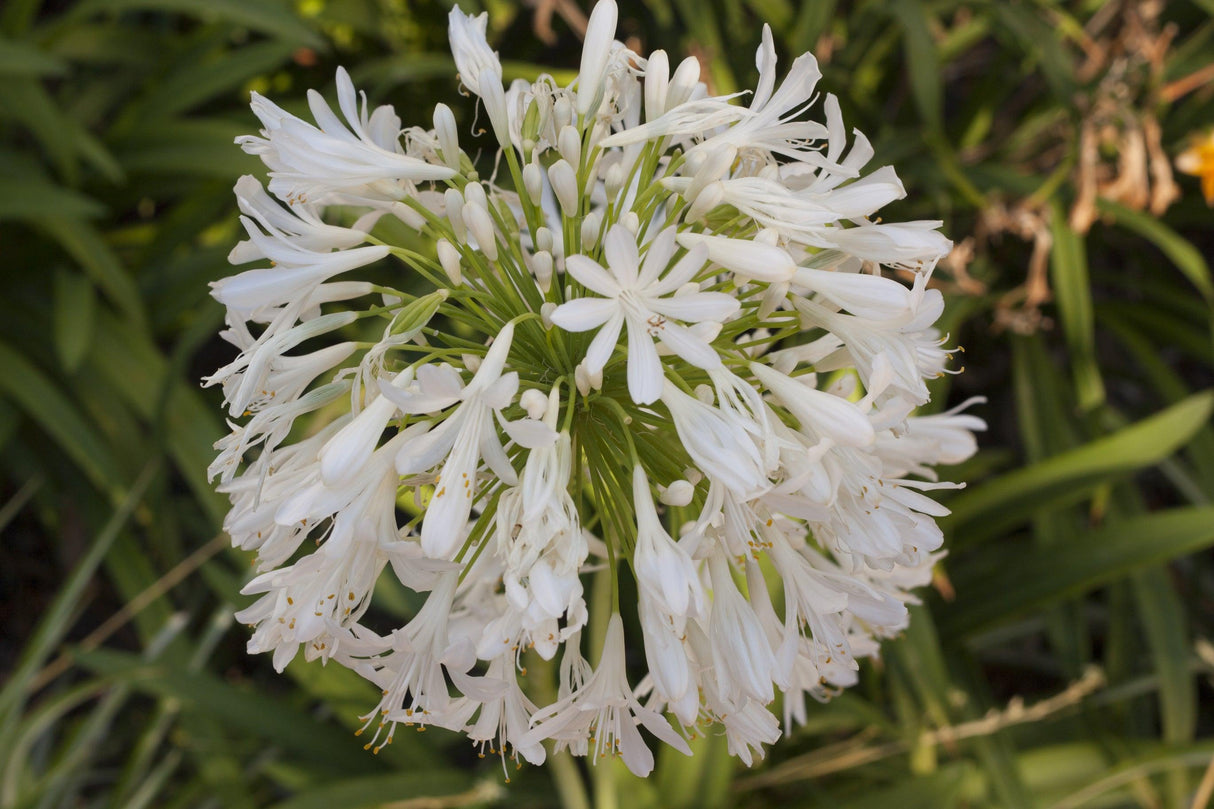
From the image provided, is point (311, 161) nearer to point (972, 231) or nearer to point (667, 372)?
point (667, 372)

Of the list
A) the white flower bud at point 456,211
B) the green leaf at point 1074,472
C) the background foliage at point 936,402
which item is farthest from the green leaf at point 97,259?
the green leaf at point 1074,472

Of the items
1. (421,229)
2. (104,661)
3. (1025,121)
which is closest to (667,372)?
(421,229)

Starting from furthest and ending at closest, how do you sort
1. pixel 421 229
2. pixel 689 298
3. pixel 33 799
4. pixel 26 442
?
pixel 26 442 < pixel 33 799 < pixel 421 229 < pixel 689 298

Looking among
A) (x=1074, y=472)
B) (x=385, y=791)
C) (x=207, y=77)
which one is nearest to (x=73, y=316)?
(x=207, y=77)

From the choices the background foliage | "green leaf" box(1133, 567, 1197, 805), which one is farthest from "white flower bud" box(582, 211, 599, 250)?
"green leaf" box(1133, 567, 1197, 805)

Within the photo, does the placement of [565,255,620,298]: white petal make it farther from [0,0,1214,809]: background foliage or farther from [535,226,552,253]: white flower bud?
[0,0,1214,809]: background foliage

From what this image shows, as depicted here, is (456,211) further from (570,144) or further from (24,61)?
(24,61)
